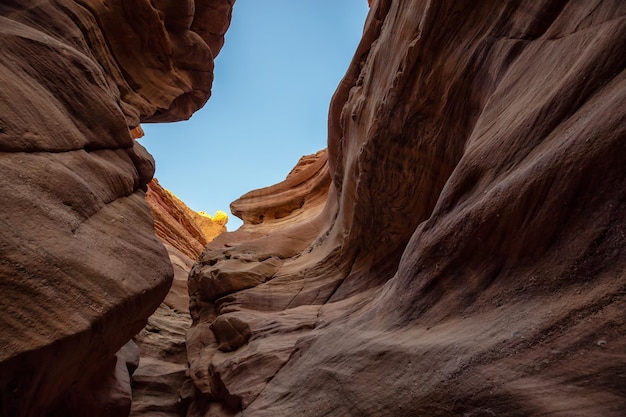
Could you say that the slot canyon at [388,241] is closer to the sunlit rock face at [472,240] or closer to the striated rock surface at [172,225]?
the sunlit rock face at [472,240]

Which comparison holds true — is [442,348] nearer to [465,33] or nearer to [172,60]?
[465,33]

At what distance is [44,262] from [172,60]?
11.2 metres

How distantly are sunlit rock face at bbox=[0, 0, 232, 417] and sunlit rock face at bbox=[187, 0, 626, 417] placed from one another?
279cm

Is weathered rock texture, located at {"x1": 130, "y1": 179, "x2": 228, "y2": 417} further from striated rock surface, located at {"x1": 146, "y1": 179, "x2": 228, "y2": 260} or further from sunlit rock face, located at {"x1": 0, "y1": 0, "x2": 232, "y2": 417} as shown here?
striated rock surface, located at {"x1": 146, "y1": 179, "x2": 228, "y2": 260}

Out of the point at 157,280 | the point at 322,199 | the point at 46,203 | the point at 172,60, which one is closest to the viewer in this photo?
the point at 46,203

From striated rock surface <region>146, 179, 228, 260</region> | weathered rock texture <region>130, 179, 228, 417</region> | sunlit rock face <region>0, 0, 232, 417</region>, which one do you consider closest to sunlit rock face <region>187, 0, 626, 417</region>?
weathered rock texture <region>130, 179, 228, 417</region>

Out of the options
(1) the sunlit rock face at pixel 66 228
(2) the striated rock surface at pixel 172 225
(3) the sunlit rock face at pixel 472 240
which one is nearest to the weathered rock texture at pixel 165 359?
(1) the sunlit rock face at pixel 66 228

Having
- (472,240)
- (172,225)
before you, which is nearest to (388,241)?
(472,240)

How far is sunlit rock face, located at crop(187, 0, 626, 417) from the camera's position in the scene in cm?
311

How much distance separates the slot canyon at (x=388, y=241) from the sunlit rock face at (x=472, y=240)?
24 mm

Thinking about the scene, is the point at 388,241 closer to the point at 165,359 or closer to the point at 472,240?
the point at 472,240

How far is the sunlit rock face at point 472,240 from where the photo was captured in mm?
3107

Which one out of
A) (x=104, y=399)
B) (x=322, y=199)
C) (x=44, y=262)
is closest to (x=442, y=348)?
(x=44, y=262)

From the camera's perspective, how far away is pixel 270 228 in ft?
66.2
